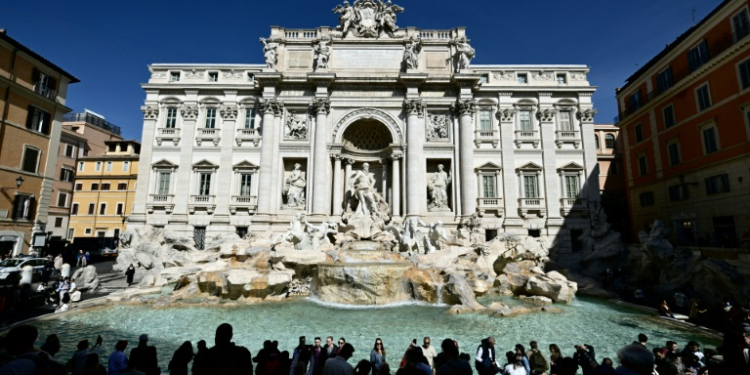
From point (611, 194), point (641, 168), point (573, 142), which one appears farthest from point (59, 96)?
point (611, 194)

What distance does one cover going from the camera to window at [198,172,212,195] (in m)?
25.6

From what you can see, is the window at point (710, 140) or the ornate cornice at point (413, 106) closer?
the window at point (710, 140)

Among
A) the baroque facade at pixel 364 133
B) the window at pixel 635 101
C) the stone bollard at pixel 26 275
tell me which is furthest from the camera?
the window at pixel 635 101

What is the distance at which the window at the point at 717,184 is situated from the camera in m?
18.2

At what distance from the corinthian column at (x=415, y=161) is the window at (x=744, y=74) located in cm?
1698

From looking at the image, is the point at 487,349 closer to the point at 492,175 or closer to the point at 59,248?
the point at 492,175

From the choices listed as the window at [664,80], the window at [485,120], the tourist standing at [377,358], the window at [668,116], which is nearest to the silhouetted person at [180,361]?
the tourist standing at [377,358]

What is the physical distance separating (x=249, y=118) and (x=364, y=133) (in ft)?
29.4

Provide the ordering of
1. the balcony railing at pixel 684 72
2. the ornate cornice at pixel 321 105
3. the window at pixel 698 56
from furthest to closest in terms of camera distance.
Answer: the ornate cornice at pixel 321 105, the window at pixel 698 56, the balcony railing at pixel 684 72

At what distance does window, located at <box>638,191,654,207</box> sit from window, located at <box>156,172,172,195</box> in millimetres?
34923

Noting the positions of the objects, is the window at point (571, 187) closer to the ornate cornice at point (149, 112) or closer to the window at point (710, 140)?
the window at point (710, 140)

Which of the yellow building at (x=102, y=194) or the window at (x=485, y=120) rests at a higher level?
the window at (x=485, y=120)

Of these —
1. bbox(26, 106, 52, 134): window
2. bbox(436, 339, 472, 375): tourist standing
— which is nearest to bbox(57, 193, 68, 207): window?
bbox(26, 106, 52, 134): window

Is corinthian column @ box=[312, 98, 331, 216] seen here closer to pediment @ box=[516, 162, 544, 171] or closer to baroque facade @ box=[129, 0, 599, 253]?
baroque facade @ box=[129, 0, 599, 253]
